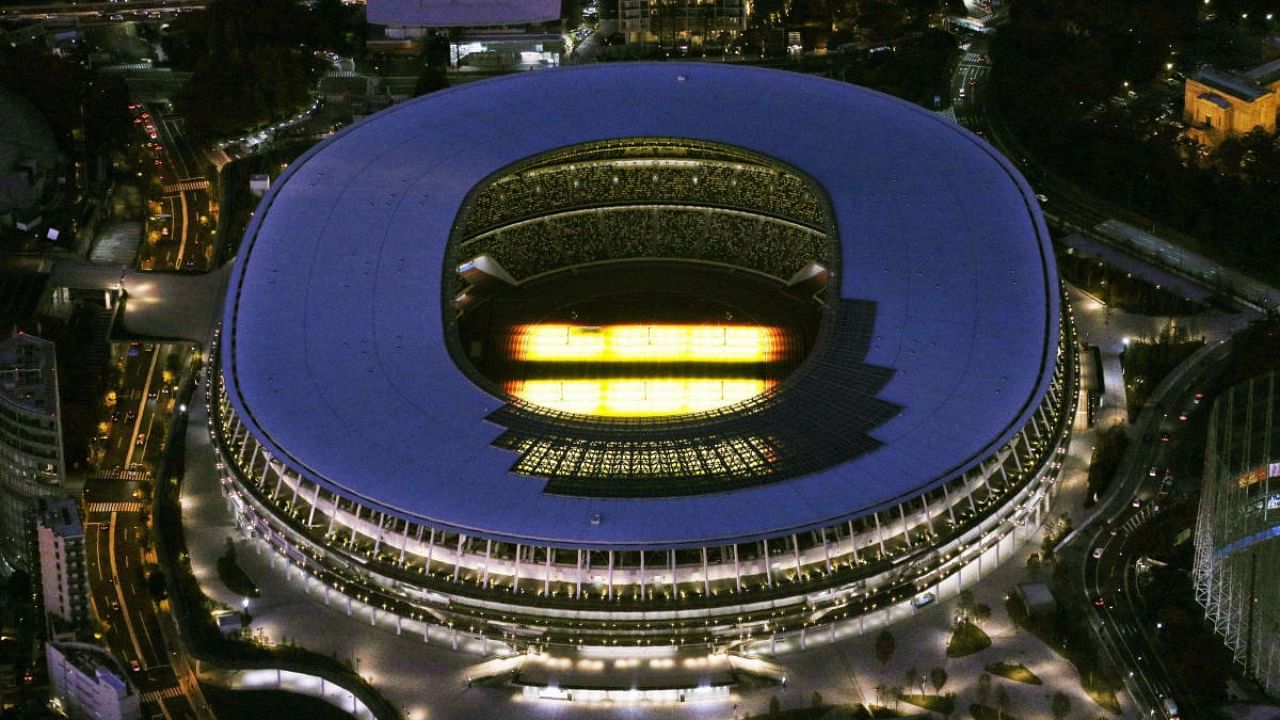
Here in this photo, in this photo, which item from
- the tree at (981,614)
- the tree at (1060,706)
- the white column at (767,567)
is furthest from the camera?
the tree at (981,614)

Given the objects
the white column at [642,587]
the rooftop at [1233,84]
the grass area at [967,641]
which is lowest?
the grass area at [967,641]

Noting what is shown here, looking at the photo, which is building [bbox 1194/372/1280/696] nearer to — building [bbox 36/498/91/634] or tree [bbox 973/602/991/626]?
tree [bbox 973/602/991/626]

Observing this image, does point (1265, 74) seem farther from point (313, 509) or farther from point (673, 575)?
point (313, 509)

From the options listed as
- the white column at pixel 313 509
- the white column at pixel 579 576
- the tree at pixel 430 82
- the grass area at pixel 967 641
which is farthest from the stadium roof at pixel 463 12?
the grass area at pixel 967 641

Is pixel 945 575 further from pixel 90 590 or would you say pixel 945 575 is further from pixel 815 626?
pixel 90 590

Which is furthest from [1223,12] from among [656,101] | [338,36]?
[338,36]

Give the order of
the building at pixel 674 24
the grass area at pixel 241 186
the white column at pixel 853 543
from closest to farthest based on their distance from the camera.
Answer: the white column at pixel 853 543
the grass area at pixel 241 186
the building at pixel 674 24

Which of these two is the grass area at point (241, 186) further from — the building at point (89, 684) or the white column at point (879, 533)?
the white column at point (879, 533)
